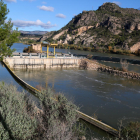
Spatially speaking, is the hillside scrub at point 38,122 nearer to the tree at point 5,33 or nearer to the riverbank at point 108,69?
the tree at point 5,33

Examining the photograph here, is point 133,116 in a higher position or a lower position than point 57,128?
lower

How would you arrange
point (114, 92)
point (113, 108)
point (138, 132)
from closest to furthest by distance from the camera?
1. point (138, 132)
2. point (113, 108)
3. point (114, 92)

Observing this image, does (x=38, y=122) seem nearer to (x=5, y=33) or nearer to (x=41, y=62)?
(x=5, y=33)

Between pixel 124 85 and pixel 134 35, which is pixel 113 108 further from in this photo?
pixel 134 35

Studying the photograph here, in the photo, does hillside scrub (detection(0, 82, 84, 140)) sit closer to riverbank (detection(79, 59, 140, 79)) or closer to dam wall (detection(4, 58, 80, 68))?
riverbank (detection(79, 59, 140, 79))

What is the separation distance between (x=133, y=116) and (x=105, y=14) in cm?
16508

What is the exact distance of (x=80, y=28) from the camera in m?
157

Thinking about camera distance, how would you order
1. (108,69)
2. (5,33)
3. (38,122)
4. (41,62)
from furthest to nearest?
(41,62)
(108,69)
(5,33)
(38,122)

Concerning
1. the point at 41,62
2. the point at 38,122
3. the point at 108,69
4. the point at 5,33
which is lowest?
the point at 108,69

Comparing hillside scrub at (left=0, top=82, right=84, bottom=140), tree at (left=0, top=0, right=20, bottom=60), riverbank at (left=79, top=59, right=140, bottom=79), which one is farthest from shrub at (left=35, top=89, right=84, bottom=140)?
riverbank at (left=79, top=59, right=140, bottom=79)

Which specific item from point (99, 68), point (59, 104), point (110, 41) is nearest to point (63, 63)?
point (99, 68)

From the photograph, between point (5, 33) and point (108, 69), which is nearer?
point (5, 33)

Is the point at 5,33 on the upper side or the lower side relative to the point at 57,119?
upper

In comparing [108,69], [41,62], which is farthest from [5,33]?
[108,69]
